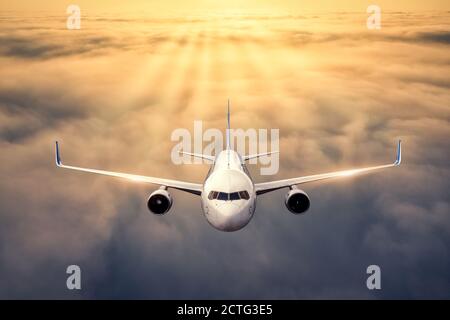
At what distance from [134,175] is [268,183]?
1338 centimetres

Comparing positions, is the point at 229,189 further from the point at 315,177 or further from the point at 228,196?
the point at 315,177

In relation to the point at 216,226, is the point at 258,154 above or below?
above

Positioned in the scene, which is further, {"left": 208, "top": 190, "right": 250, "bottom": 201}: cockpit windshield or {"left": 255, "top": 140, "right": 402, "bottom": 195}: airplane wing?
{"left": 255, "top": 140, "right": 402, "bottom": 195}: airplane wing

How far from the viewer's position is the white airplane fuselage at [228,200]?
129 feet

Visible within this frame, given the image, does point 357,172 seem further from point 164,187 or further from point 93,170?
point 93,170

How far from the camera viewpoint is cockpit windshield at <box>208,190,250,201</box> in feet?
131

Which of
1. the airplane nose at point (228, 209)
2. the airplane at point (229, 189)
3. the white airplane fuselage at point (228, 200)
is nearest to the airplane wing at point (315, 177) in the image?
the airplane at point (229, 189)

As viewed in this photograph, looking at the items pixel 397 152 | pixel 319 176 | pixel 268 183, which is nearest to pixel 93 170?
pixel 268 183

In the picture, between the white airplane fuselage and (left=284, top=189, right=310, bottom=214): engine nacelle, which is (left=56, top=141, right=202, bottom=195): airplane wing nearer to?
the white airplane fuselage

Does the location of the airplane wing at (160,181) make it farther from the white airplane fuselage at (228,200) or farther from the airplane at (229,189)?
the white airplane fuselage at (228,200)

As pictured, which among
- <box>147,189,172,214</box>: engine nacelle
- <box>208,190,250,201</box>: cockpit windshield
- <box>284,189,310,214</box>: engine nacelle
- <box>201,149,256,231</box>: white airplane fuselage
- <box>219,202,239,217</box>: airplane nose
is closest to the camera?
<box>219,202,239,217</box>: airplane nose

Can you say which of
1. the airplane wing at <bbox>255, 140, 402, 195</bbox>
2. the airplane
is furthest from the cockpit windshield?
the airplane wing at <bbox>255, 140, 402, 195</bbox>

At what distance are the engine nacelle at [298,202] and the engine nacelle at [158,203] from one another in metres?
11.4

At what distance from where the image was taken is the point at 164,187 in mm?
48188
